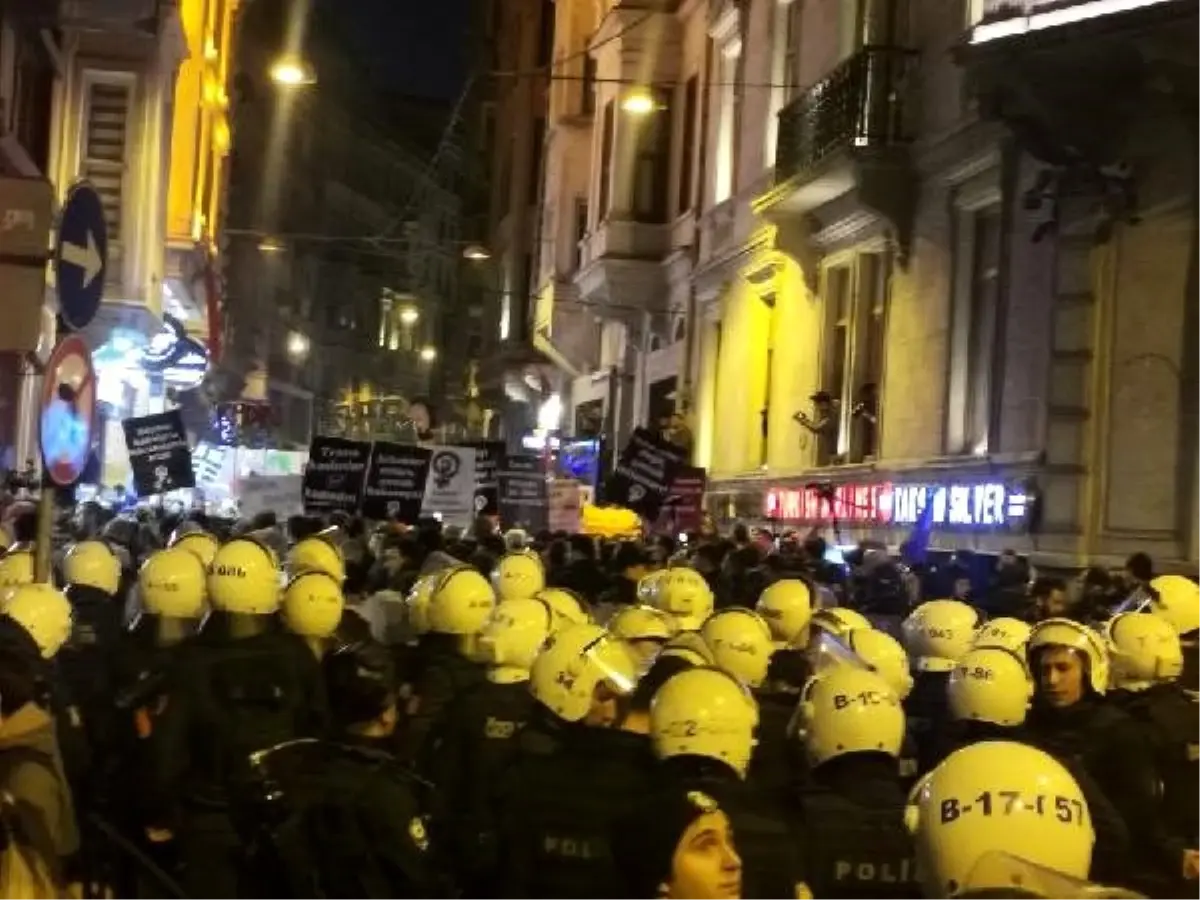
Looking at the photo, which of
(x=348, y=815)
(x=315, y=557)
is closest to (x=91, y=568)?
(x=315, y=557)

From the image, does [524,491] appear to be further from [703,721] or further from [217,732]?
[703,721]

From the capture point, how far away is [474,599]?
912 centimetres

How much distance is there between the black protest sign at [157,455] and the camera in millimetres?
16969

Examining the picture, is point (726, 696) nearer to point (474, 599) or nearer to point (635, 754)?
point (635, 754)

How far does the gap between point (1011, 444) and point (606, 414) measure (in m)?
20.0

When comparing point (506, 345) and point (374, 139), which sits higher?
point (374, 139)

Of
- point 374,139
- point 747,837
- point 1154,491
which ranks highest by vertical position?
point 374,139

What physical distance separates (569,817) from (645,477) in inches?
574

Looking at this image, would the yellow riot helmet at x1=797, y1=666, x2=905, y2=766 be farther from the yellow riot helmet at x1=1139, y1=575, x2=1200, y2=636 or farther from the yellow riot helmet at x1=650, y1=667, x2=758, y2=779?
the yellow riot helmet at x1=1139, y1=575, x2=1200, y2=636

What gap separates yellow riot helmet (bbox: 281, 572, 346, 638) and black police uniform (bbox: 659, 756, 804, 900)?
3886 millimetres

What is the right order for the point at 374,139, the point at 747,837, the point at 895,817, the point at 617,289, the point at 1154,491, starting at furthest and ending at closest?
the point at 374,139
the point at 617,289
the point at 1154,491
the point at 895,817
the point at 747,837

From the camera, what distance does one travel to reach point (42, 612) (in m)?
8.34

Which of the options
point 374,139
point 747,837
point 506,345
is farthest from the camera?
point 374,139

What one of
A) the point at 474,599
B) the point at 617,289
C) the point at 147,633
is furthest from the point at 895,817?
the point at 617,289
